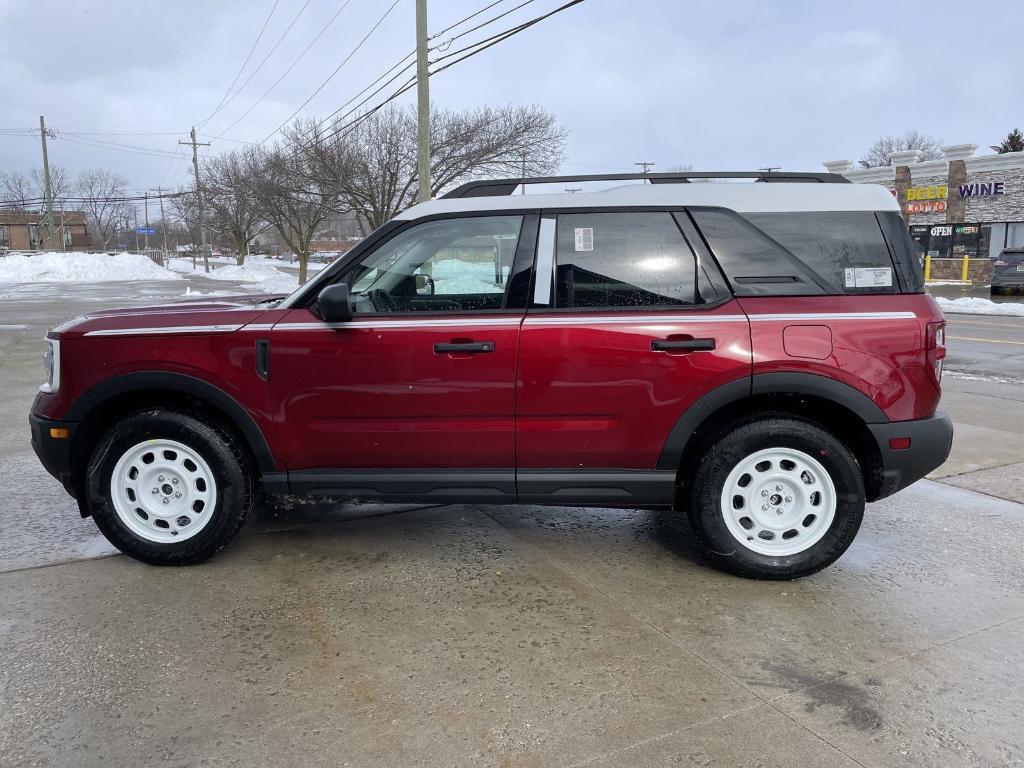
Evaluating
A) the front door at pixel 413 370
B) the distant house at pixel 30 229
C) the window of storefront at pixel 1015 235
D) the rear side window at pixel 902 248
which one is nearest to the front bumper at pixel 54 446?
the front door at pixel 413 370

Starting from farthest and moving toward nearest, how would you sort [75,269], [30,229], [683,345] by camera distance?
[30,229]
[75,269]
[683,345]

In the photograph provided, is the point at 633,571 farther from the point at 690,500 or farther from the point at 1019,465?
the point at 1019,465

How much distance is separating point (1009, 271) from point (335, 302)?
27076 mm

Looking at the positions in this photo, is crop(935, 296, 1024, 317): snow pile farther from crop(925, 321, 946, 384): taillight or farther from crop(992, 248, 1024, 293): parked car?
crop(925, 321, 946, 384): taillight

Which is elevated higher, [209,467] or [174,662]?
[209,467]

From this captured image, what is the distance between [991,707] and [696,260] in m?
2.12

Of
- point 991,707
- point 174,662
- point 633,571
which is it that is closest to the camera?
point 991,707

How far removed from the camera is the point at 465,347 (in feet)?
11.7

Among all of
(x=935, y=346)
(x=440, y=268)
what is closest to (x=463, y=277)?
(x=440, y=268)

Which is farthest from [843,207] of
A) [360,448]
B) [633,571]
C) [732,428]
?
[360,448]

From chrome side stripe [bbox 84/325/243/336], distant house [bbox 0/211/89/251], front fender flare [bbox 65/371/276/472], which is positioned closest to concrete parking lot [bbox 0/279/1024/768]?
front fender flare [bbox 65/371/276/472]

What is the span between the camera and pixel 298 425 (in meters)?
3.71

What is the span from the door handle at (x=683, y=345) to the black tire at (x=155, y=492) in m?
2.10

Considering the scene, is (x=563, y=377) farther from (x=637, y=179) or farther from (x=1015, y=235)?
(x=1015, y=235)
